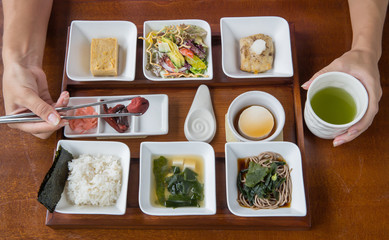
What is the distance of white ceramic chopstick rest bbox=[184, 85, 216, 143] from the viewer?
74.6 inches

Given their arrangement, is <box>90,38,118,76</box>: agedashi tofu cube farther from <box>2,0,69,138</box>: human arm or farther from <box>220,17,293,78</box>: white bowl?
<box>220,17,293,78</box>: white bowl

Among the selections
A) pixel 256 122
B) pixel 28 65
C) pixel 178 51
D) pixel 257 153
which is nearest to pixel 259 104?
pixel 256 122

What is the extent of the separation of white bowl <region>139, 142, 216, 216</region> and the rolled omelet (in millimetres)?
613

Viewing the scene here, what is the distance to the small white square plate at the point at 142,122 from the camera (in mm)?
1888

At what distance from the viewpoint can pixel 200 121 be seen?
1.93 meters

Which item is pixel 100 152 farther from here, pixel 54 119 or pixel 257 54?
pixel 257 54

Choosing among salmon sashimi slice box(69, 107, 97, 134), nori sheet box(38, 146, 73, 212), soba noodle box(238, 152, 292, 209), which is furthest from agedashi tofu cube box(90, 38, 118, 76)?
soba noodle box(238, 152, 292, 209)

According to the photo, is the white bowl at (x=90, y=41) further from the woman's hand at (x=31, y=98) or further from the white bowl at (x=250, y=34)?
the white bowl at (x=250, y=34)

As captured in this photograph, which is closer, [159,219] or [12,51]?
[159,219]

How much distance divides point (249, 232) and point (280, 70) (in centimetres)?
101

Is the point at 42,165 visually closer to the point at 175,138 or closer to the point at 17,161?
the point at 17,161

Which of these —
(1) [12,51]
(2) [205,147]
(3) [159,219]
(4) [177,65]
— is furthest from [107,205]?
(1) [12,51]

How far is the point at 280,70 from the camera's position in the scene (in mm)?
2008

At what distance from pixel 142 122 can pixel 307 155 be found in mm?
1031
